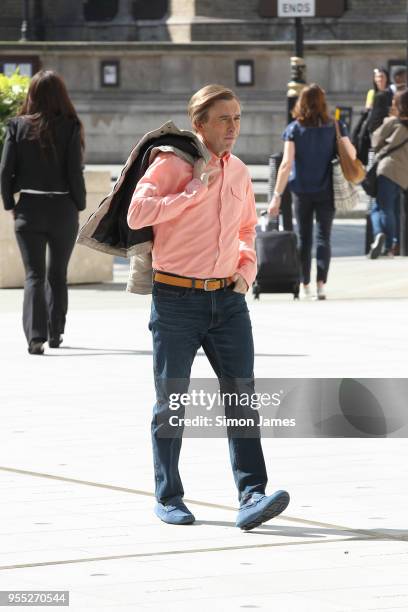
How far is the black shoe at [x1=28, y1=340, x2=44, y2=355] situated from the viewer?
37.8 ft

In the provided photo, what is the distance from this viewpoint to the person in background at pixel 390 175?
1891 cm

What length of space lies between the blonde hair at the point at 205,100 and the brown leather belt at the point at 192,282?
1.78 feet

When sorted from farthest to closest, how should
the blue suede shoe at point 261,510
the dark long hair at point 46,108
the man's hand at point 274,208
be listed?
1. the man's hand at point 274,208
2. the dark long hair at point 46,108
3. the blue suede shoe at point 261,510

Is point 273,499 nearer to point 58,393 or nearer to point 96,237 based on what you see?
point 96,237

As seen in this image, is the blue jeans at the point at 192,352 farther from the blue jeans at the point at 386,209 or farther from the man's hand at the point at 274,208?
the blue jeans at the point at 386,209

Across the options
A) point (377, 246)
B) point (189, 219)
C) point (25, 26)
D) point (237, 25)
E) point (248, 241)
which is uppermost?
point (189, 219)

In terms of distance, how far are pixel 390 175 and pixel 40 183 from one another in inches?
313

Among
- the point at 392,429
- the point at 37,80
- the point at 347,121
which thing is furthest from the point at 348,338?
the point at 347,121

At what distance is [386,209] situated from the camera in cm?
1916

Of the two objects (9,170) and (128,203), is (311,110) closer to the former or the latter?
(9,170)

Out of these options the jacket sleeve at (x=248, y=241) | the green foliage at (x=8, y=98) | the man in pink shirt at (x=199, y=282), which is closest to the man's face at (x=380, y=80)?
the green foliage at (x=8, y=98)

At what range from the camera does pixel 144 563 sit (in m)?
5.77

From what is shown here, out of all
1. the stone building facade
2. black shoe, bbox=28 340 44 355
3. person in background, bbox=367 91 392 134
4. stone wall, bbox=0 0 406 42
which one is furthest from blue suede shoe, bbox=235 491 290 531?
stone wall, bbox=0 0 406 42

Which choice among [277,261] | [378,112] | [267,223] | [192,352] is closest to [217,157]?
[192,352]
